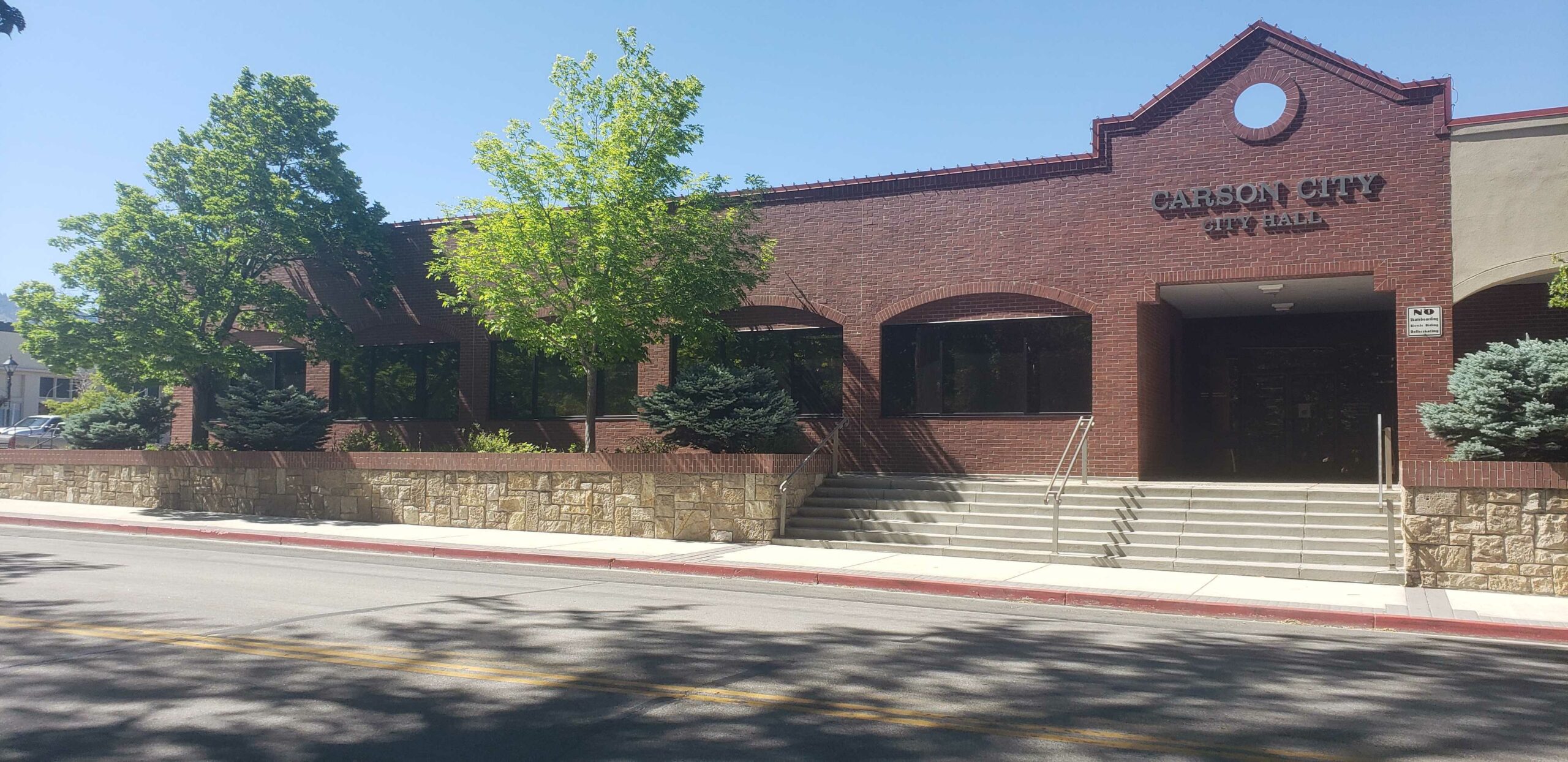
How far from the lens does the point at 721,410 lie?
1875cm

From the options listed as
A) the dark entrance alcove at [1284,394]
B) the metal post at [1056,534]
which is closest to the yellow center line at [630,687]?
the metal post at [1056,534]

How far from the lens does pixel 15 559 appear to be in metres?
14.4

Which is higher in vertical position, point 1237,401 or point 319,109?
point 319,109

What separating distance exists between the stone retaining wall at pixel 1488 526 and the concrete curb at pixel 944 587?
255 centimetres

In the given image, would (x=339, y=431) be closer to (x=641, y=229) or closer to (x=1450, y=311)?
(x=641, y=229)

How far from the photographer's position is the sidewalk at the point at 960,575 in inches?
453

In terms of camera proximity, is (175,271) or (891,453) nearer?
(891,453)

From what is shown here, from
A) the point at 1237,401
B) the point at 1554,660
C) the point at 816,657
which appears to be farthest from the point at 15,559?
the point at 1237,401

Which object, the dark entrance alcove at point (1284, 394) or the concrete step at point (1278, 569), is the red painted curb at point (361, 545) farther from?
the dark entrance alcove at point (1284, 394)

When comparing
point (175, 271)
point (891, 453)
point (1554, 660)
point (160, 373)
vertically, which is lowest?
point (1554, 660)

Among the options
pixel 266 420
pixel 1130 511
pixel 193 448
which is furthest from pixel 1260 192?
pixel 193 448

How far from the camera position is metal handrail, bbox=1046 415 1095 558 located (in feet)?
51.0

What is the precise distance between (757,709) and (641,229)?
12901 millimetres

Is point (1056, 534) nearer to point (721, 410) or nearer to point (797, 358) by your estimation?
point (721, 410)
